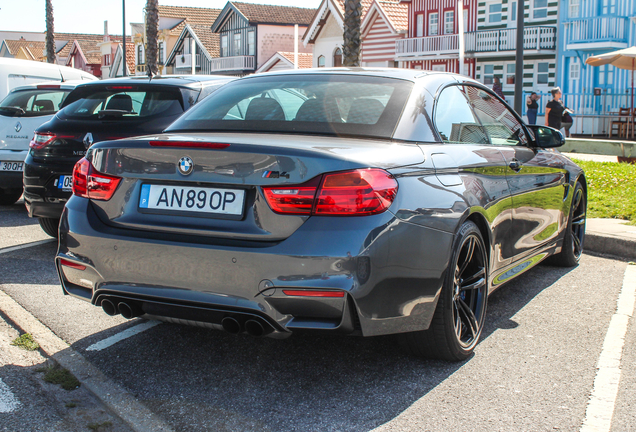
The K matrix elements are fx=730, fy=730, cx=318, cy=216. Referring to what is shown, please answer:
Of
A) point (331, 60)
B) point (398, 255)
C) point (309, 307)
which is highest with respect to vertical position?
point (331, 60)

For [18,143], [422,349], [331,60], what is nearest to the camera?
[422,349]

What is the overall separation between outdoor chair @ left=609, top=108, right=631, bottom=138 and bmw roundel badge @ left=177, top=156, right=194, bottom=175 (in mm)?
25141

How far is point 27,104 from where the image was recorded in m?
9.67

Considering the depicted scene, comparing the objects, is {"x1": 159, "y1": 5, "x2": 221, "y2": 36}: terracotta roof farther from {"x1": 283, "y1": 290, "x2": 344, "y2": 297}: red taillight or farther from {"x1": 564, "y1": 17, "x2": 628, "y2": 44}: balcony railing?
{"x1": 283, "y1": 290, "x2": 344, "y2": 297}: red taillight

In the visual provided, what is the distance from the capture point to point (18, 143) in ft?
30.7

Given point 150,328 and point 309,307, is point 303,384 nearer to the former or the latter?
point 309,307

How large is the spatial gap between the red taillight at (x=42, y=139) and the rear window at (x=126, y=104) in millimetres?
265

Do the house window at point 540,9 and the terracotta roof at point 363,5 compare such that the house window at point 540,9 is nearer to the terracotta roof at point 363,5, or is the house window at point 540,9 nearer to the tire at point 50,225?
the terracotta roof at point 363,5

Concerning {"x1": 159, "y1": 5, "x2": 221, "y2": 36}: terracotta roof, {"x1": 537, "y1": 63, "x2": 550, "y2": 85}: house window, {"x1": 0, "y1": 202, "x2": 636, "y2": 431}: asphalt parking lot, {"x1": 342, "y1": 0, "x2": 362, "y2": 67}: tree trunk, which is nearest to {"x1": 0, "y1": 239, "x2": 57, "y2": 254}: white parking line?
{"x1": 0, "y1": 202, "x2": 636, "y2": 431}: asphalt parking lot

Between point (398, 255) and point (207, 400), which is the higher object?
point (398, 255)

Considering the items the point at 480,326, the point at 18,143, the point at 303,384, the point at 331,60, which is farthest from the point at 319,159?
the point at 331,60

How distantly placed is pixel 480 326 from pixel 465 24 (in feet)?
126

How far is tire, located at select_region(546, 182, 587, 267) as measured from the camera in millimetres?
6059

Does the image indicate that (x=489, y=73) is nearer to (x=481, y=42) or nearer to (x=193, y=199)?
(x=481, y=42)
